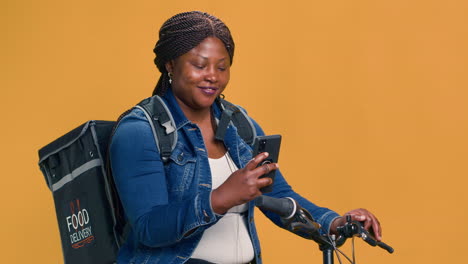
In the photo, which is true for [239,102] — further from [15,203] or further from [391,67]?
[15,203]

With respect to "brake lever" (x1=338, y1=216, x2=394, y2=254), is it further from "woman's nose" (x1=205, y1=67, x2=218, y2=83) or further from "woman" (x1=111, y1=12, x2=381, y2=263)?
"woman's nose" (x1=205, y1=67, x2=218, y2=83)

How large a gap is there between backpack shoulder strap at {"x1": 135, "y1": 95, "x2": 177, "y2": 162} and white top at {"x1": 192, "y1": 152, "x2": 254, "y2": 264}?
15 centimetres

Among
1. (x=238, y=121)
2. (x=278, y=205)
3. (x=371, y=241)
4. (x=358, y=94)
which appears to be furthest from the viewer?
(x=358, y=94)

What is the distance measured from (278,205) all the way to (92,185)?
2.17ft

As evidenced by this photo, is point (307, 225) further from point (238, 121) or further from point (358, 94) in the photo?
point (358, 94)

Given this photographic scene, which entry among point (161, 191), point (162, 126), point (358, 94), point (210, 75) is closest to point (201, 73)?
point (210, 75)

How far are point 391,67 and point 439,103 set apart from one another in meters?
0.27

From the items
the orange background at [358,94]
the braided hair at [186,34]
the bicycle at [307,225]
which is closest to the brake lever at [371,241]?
the bicycle at [307,225]

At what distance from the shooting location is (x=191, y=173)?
2213mm

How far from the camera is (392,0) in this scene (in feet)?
12.0

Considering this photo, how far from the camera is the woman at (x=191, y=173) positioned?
2.01 meters

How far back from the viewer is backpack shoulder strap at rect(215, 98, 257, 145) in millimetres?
2423

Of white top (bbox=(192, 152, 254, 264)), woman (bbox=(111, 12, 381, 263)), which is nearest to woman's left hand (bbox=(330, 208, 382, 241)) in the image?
woman (bbox=(111, 12, 381, 263))

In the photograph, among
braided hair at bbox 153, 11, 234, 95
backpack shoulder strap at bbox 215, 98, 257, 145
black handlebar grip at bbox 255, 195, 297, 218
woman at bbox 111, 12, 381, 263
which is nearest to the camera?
black handlebar grip at bbox 255, 195, 297, 218
